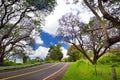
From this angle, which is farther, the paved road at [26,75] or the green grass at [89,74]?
the green grass at [89,74]

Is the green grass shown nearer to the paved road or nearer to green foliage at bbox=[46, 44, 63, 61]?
the paved road

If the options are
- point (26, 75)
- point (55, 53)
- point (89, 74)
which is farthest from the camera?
point (55, 53)

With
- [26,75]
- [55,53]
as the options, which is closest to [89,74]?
[26,75]

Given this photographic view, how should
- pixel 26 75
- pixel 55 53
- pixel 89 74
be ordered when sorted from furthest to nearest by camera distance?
pixel 55 53, pixel 89 74, pixel 26 75

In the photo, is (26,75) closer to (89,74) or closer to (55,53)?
(89,74)

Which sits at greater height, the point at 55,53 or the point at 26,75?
the point at 55,53

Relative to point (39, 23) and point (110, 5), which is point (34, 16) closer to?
point (39, 23)

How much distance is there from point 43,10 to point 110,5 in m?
16.1

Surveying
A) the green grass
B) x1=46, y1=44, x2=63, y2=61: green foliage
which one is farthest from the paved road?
x1=46, y1=44, x2=63, y2=61: green foliage

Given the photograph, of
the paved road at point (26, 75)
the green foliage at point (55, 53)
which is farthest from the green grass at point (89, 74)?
the green foliage at point (55, 53)

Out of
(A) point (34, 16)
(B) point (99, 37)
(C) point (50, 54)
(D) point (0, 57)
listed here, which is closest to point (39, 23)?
(A) point (34, 16)

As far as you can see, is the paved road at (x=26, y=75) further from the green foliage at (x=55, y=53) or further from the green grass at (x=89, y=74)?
the green foliage at (x=55, y=53)

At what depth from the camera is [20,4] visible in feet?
98.8

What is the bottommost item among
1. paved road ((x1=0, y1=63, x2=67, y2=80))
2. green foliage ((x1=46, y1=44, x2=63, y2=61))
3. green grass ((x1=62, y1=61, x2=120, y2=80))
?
green grass ((x1=62, y1=61, x2=120, y2=80))
